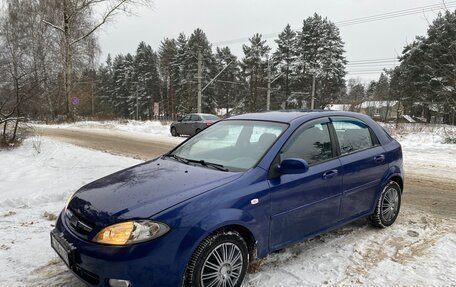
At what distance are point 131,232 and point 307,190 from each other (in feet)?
5.84

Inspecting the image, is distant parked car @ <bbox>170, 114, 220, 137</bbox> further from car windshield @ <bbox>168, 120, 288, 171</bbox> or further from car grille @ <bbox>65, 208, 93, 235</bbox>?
car grille @ <bbox>65, 208, 93, 235</bbox>

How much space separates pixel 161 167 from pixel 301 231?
1.58m

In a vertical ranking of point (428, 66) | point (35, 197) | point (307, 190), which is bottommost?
point (35, 197)

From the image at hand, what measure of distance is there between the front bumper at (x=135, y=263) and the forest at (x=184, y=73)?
904 centimetres

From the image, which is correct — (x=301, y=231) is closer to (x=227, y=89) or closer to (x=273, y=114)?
(x=273, y=114)

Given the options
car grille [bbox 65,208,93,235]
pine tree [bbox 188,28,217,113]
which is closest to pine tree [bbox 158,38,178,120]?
pine tree [bbox 188,28,217,113]

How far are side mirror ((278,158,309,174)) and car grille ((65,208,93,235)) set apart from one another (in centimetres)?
174

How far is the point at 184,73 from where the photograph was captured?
60656 mm

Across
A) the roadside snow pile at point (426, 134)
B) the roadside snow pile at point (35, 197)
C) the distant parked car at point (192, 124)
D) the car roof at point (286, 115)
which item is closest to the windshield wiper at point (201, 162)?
the car roof at point (286, 115)

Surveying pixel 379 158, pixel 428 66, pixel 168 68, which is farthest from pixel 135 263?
pixel 168 68

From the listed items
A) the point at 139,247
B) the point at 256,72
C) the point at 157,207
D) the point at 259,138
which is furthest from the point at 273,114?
the point at 256,72

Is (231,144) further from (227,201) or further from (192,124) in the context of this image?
(192,124)

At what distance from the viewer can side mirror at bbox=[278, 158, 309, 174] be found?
3.35 meters

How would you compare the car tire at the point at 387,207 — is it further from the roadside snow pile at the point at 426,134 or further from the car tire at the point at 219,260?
the roadside snow pile at the point at 426,134
